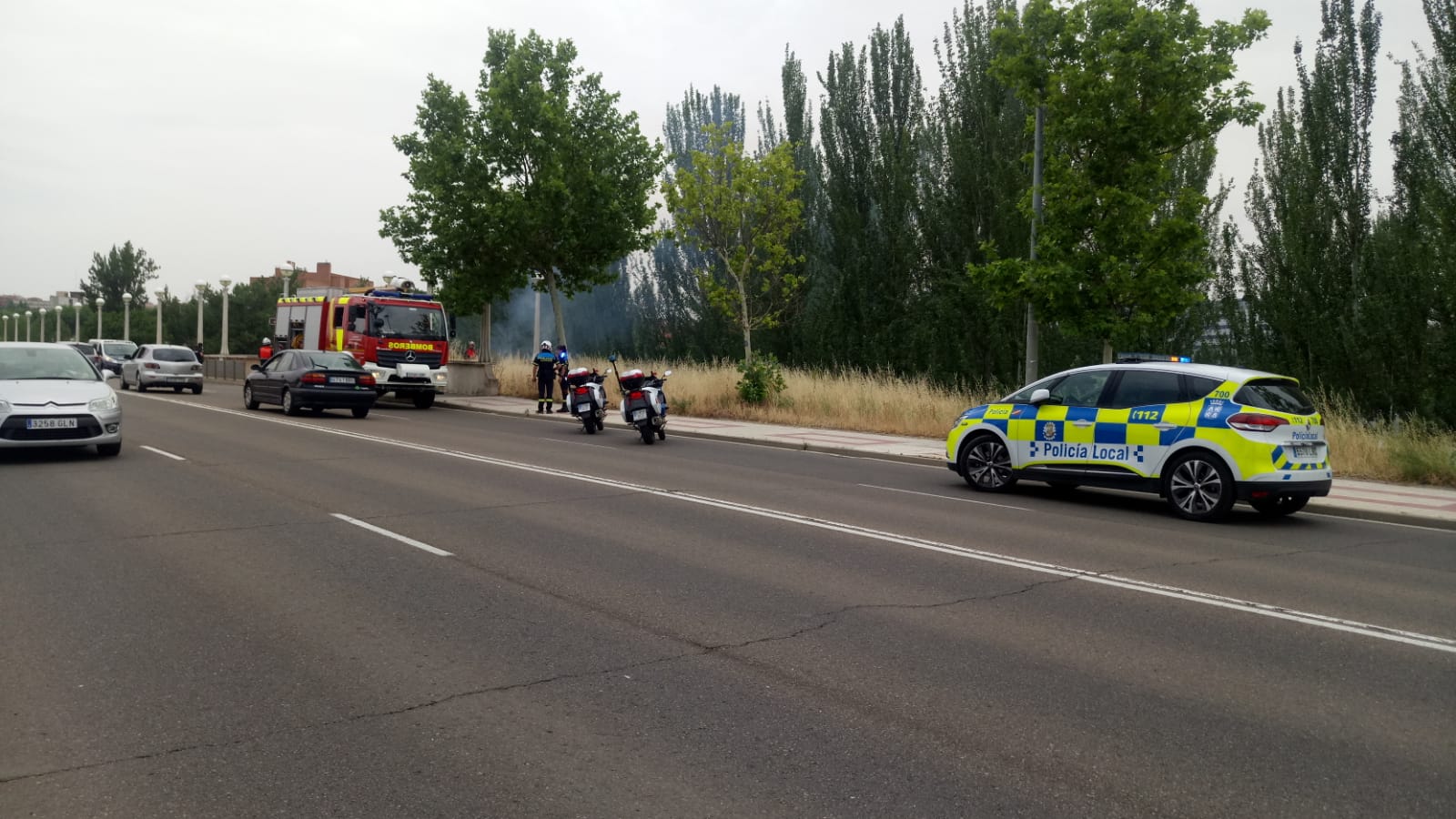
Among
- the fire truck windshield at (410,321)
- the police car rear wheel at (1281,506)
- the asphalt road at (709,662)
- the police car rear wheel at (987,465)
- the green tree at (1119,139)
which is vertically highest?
the green tree at (1119,139)

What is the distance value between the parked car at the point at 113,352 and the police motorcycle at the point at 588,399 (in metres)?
28.9

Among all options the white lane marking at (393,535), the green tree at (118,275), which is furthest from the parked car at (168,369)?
the green tree at (118,275)

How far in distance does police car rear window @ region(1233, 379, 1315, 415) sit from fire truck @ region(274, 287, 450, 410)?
22.0 meters

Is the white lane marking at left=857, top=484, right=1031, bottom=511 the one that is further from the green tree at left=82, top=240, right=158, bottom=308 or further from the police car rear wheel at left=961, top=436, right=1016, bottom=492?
the green tree at left=82, top=240, right=158, bottom=308

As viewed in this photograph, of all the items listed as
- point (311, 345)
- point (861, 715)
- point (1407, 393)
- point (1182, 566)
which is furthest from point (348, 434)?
point (1407, 393)

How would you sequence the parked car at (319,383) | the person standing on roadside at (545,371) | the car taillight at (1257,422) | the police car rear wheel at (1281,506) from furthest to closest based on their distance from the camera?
the person standing on roadside at (545,371) → the parked car at (319,383) → the police car rear wheel at (1281,506) → the car taillight at (1257,422)

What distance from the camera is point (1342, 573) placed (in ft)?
28.0

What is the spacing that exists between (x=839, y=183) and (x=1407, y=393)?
1890 cm

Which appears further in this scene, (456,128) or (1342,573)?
(456,128)

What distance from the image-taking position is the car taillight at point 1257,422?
11000mm

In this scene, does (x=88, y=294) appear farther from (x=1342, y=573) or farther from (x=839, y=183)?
(x=1342, y=573)

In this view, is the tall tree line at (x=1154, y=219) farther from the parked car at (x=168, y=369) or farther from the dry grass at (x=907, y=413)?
the parked car at (x=168, y=369)

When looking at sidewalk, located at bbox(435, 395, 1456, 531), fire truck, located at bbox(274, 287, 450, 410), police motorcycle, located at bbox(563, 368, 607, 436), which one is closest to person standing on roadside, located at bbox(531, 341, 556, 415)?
sidewalk, located at bbox(435, 395, 1456, 531)

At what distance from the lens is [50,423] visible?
45.7 ft
